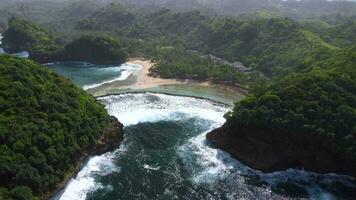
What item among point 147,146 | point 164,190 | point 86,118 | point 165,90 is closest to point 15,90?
point 86,118

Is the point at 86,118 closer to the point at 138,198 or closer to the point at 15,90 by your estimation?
the point at 15,90

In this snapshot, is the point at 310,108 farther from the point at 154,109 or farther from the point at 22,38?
the point at 22,38

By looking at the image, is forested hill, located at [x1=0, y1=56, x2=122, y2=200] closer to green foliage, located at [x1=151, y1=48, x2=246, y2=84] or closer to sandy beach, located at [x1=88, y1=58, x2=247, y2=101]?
sandy beach, located at [x1=88, y1=58, x2=247, y2=101]

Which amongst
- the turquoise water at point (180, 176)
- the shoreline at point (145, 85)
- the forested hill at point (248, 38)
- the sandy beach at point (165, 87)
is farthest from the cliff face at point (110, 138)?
the forested hill at point (248, 38)

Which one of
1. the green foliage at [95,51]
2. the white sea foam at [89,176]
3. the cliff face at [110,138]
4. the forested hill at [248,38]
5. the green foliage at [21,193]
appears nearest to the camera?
the green foliage at [21,193]

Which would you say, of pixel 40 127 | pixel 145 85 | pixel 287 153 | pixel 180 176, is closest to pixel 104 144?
pixel 40 127

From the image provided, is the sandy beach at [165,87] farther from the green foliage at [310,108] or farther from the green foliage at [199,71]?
the green foliage at [310,108]
